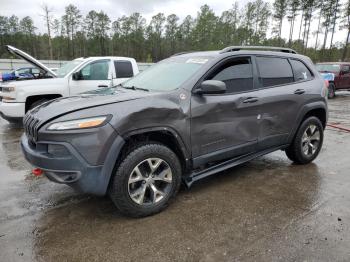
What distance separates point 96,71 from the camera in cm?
809

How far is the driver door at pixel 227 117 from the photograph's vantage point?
337cm

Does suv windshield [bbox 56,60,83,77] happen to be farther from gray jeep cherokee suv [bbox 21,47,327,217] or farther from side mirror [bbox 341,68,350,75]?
side mirror [bbox 341,68,350,75]

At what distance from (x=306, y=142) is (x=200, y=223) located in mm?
2666

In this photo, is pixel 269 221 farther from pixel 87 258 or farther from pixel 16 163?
pixel 16 163

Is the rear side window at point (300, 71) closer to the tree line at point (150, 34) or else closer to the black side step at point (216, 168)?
the black side step at point (216, 168)

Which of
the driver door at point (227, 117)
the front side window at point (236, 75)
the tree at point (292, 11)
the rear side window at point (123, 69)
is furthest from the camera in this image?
the tree at point (292, 11)

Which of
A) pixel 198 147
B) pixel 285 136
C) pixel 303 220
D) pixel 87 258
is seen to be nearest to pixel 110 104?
pixel 198 147

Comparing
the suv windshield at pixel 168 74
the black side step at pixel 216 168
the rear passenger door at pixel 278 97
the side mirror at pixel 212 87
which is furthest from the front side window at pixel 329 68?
the side mirror at pixel 212 87

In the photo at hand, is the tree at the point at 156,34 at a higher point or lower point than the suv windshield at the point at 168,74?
higher

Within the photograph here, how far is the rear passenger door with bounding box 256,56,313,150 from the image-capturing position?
4.02 metres

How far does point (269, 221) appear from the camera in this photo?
3.06 m

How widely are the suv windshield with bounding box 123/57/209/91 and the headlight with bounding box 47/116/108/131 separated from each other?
1.04 m

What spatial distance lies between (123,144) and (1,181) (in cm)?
241

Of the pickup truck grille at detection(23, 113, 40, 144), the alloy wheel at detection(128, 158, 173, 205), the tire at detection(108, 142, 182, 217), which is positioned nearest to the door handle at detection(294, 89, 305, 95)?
the tire at detection(108, 142, 182, 217)
